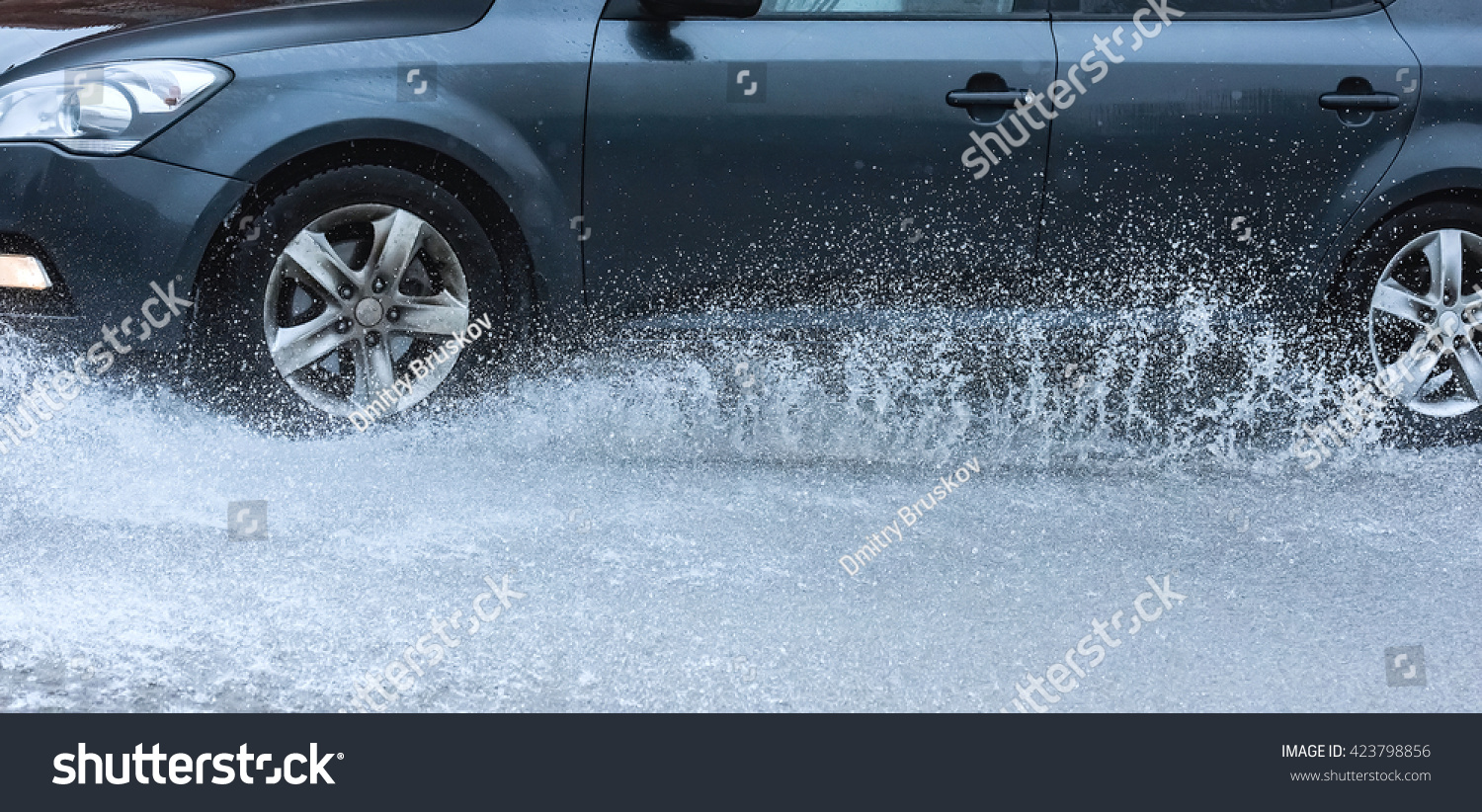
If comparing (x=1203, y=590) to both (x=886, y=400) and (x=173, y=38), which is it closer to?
(x=886, y=400)

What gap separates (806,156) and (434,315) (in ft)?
3.86

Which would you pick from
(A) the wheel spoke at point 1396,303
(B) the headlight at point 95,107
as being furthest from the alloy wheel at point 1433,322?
(B) the headlight at point 95,107

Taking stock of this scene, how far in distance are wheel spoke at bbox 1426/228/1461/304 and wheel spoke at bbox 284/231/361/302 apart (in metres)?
3.37

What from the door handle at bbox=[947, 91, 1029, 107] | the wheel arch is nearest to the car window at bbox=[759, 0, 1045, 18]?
the door handle at bbox=[947, 91, 1029, 107]

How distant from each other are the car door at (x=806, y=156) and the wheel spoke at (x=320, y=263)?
71cm

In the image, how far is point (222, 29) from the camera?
4.02 m

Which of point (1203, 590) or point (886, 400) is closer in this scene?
point (1203, 590)

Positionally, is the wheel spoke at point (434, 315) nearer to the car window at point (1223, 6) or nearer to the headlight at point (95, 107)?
the headlight at point (95, 107)

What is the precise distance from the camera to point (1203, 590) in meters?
3.32

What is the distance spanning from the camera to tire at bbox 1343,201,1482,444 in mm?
4527

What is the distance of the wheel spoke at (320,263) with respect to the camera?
3.99 meters

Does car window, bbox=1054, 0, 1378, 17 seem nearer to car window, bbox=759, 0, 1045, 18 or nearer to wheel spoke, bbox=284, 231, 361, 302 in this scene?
car window, bbox=759, 0, 1045, 18

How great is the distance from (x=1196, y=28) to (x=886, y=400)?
147 centimetres

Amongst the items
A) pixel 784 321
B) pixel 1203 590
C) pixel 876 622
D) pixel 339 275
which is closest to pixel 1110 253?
pixel 784 321
